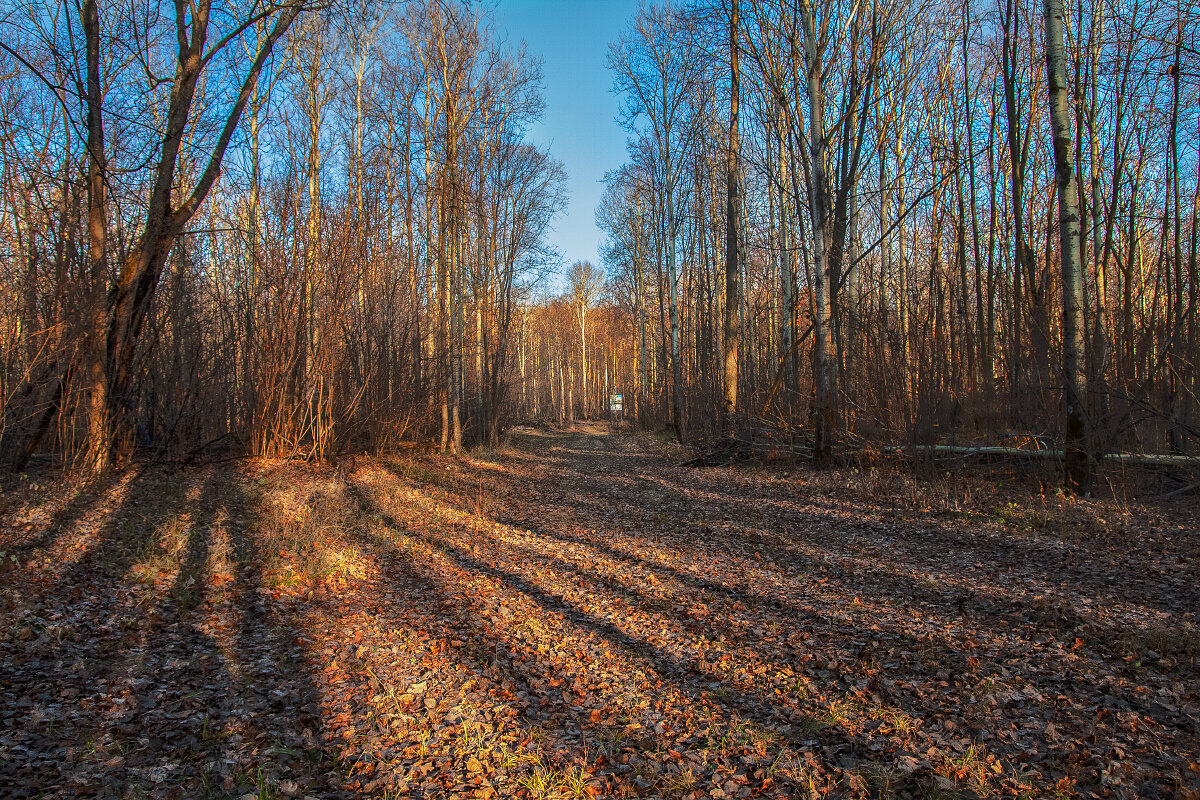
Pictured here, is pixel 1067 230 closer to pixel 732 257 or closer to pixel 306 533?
pixel 732 257

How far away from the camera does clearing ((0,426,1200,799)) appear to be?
249 centimetres

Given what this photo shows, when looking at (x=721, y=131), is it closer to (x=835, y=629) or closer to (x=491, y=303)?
(x=491, y=303)

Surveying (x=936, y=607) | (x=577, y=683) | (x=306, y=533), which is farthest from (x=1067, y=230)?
(x=306, y=533)

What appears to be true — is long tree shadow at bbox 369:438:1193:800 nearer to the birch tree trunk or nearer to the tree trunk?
the birch tree trunk

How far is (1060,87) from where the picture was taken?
22.6 ft

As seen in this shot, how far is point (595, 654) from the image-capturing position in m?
3.73

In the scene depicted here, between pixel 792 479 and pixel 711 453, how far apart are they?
3364 mm

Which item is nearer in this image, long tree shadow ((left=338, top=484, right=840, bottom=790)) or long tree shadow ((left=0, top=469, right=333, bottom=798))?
long tree shadow ((left=0, top=469, right=333, bottom=798))

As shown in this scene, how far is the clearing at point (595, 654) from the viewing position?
98.1 inches

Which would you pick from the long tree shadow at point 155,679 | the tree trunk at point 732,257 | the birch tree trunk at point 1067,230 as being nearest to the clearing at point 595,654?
the long tree shadow at point 155,679

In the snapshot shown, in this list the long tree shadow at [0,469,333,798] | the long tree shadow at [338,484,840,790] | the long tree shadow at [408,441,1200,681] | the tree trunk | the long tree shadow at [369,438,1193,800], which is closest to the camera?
the long tree shadow at [0,469,333,798]

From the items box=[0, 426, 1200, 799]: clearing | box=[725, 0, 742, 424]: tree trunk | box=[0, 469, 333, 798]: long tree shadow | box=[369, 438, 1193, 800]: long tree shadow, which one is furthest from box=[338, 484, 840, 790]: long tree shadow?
box=[725, 0, 742, 424]: tree trunk

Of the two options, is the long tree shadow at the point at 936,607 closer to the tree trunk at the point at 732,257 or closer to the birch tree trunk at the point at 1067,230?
the birch tree trunk at the point at 1067,230

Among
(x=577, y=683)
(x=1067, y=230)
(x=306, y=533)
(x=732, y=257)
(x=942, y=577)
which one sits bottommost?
(x=577, y=683)
